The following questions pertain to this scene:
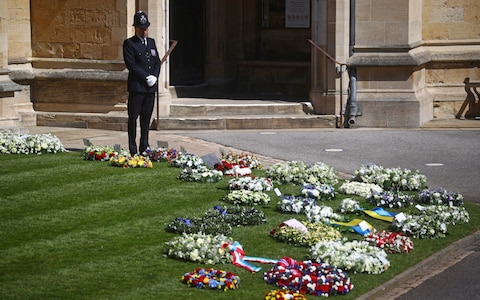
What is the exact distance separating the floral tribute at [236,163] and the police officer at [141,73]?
1.37 m

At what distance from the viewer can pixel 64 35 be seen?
2105 centimetres

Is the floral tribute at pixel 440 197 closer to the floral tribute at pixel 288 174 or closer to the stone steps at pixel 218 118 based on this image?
the floral tribute at pixel 288 174

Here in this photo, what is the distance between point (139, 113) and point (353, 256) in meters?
6.63

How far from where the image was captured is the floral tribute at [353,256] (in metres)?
10.4

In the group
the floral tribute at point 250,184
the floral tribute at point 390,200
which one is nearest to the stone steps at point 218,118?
the floral tribute at point 250,184

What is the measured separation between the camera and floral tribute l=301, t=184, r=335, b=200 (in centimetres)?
1356

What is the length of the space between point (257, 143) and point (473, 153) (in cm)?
355

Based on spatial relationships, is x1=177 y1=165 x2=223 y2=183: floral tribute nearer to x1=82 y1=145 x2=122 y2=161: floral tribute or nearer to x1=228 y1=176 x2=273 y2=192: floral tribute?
x1=228 y1=176 x2=273 y2=192: floral tribute

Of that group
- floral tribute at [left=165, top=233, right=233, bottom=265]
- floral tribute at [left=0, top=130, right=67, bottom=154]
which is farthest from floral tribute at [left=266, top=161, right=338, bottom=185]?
floral tribute at [left=165, top=233, right=233, bottom=265]

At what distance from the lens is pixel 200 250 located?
34.8 ft

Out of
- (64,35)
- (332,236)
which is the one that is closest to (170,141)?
(64,35)

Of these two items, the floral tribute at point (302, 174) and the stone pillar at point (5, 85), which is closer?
the floral tribute at point (302, 174)

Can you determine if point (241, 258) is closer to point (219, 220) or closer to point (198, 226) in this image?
point (198, 226)

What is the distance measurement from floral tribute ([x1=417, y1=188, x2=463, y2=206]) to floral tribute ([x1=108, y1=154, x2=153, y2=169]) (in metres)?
3.94
